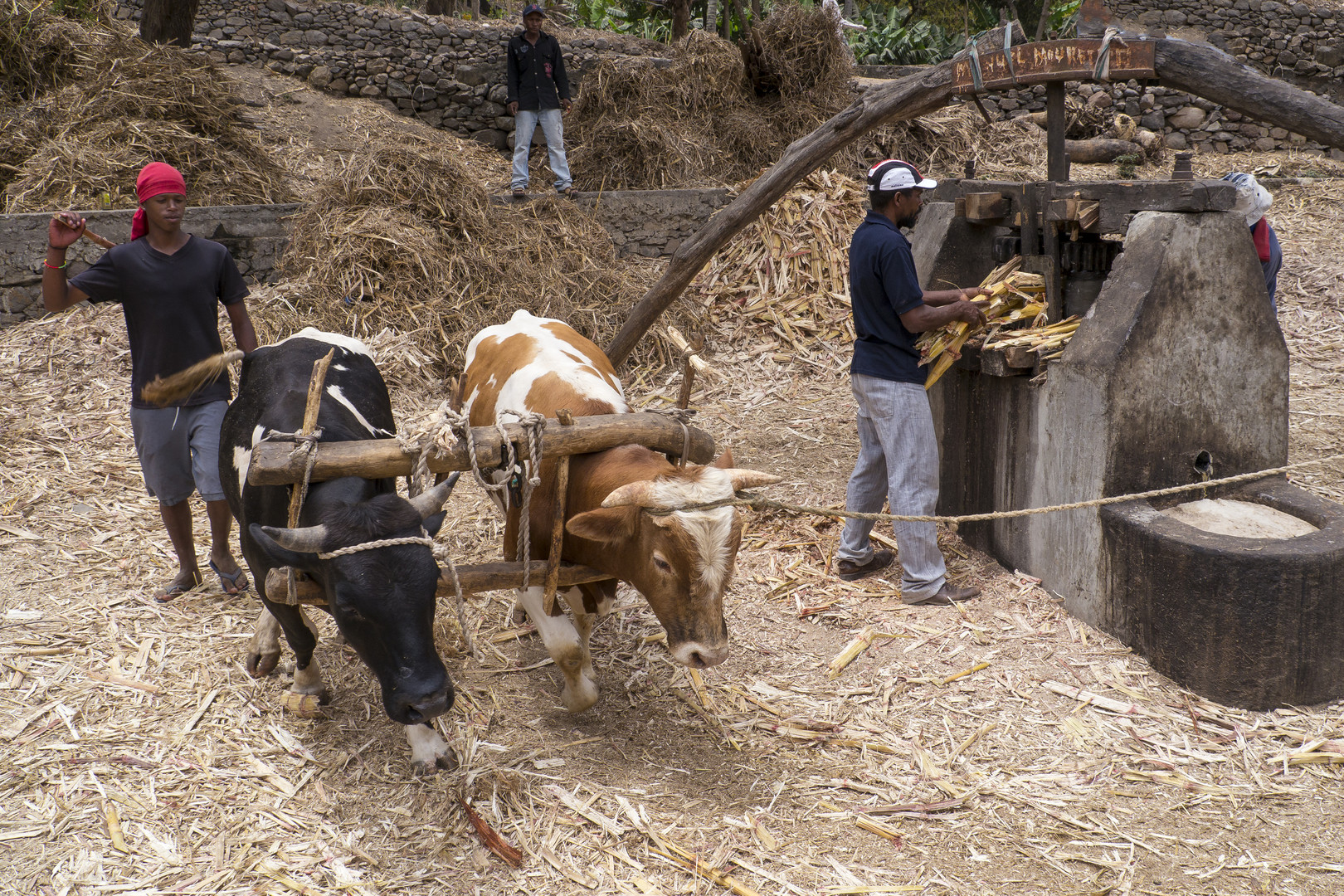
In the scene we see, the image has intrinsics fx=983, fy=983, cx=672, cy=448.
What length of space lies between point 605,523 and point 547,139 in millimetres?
8019

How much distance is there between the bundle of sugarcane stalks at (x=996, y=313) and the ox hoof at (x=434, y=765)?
291cm

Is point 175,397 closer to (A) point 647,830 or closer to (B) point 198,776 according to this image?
(B) point 198,776

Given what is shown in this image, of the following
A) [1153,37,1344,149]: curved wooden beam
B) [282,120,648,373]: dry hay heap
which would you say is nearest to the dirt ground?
[1153,37,1344,149]: curved wooden beam

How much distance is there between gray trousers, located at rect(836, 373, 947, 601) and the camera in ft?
16.1

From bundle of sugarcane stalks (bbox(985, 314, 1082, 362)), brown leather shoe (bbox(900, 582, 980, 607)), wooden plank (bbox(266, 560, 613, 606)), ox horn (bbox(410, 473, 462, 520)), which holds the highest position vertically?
bundle of sugarcane stalks (bbox(985, 314, 1082, 362))

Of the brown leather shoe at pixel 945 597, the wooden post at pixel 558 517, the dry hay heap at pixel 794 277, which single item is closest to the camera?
the wooden post at pixel 558 517

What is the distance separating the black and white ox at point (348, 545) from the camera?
3.14 metres

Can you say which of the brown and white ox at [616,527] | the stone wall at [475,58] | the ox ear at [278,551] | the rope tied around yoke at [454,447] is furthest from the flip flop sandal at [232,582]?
the stone wall at [475,58]

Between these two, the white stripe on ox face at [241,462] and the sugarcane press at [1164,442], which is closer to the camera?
the white stripe on ox face at [241,462]

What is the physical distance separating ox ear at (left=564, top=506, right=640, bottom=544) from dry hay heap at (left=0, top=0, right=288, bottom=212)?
7.65m

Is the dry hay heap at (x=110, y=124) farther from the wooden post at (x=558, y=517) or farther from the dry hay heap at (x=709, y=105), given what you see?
the wooden post at (x=558, y=517)

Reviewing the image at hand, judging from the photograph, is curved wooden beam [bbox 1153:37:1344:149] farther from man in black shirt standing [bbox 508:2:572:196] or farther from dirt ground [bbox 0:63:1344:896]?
man in black shirt standing [bbox 508:2:572:196]

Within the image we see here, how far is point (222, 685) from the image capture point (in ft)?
14.2

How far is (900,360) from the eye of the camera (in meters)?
4.88
